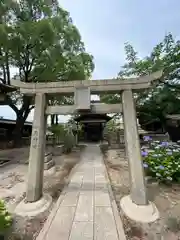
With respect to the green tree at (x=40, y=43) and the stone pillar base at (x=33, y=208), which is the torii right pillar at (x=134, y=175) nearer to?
the stone pillar base at (x=33, y=208)

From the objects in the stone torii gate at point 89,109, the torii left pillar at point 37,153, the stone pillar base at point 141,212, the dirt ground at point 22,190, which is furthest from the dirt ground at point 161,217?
the torii left pillar at point 37,153

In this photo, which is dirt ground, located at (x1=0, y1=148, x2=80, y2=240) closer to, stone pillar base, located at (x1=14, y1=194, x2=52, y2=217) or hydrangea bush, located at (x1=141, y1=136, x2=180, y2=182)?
stone pillar base, located at (x1=14, y1=194, x2=52, y2=217)

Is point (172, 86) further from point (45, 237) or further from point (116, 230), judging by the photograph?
point (45, 237)

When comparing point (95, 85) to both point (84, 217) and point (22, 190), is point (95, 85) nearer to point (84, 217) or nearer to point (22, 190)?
point (84, 217)

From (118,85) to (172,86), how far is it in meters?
6.49

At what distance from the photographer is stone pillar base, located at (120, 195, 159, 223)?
3.00 metres

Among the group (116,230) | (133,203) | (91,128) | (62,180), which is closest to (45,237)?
(116,230)

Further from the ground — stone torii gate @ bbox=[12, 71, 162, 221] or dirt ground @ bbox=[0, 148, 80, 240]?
stone torii gate @ bbox=[12, 71, 162, 221]

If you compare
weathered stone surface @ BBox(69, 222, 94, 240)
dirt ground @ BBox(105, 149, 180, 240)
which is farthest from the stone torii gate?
weathered stone surface @ BBox(69, 222, 94, 240)

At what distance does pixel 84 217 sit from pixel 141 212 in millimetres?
1121

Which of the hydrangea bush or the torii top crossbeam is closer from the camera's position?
the torii top crossbeam

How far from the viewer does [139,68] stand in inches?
391

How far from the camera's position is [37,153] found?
3697 mm

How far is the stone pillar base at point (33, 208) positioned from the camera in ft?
10.6
